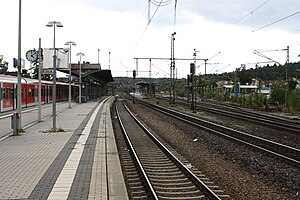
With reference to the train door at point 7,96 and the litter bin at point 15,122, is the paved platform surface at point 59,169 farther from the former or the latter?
the train door at point 7,96

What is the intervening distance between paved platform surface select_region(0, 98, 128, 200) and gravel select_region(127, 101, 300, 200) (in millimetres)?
2373

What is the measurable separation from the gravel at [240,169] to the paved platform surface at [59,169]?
2373 mm

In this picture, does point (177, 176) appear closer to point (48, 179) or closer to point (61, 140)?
point (48, 179)

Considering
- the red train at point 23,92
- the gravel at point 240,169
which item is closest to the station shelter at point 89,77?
the red train at point 23,92

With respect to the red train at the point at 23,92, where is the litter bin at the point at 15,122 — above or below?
below

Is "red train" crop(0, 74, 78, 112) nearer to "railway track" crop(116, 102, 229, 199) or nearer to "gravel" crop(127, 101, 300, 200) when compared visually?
"gravel" crop(127, 101, 300, 200)

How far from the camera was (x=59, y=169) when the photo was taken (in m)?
9.61

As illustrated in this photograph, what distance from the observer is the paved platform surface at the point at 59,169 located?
24.3ft

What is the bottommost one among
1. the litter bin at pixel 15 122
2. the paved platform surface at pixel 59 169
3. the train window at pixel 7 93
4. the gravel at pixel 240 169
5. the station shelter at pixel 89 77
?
the gravel at pixel 240 169

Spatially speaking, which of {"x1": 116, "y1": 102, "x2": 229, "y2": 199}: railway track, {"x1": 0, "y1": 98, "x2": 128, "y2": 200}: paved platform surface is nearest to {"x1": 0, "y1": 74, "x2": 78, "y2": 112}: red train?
{"x1": 0, "y1": 98, "x2": 128, "y2": 200}: paved platform surface

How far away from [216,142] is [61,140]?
594 centimetres

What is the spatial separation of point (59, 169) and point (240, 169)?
4.66m

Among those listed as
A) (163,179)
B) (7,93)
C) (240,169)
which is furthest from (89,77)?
(163,179)

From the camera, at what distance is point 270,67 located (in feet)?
362
